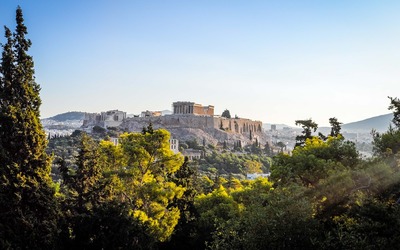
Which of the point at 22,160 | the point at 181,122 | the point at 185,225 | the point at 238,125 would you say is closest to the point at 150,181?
the point at 185,225

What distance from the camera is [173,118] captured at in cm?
15475

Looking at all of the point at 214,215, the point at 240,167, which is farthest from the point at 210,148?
the point at 214,215

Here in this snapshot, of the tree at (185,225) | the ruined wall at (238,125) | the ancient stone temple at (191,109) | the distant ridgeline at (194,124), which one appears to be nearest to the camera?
the tree at (185,225)

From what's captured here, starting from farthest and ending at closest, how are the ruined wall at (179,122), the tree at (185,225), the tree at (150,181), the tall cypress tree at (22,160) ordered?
1. the ruined wall at (179,122)
2. the tree at (185,225)
3. the tree at (150,181)
4. the tall cypress tree at (22,160)

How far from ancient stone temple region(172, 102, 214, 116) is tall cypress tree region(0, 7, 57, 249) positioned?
464 feet

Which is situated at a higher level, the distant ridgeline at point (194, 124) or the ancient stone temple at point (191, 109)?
the ancient stone temple at point (191, 109)

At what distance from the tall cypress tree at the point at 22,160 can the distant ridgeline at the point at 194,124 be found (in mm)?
123840

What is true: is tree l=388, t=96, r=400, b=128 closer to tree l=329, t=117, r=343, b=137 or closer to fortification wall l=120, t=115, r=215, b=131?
tree l=329, t=117, r=343, b=137

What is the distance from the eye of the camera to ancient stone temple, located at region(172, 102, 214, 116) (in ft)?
522

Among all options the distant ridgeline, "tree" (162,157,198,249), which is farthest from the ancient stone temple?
"tree" (162,157,198,249)

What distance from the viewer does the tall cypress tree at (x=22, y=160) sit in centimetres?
1534

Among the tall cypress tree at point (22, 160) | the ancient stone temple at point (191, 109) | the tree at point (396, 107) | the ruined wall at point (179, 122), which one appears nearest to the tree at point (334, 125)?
the tree at point (396, 107)

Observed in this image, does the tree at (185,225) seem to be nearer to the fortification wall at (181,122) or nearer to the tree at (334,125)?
the tree at (334,125)

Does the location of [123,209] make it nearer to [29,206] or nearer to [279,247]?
[29,206]
